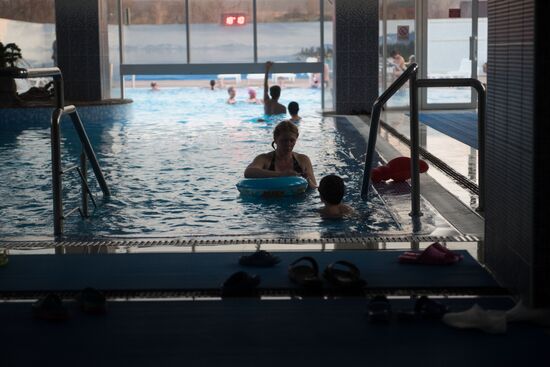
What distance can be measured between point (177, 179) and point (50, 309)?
5.16m

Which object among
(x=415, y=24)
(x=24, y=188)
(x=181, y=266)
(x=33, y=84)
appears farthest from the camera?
(x=33, y=84)

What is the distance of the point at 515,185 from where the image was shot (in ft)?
12.6

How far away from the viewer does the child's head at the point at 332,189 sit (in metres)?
6.35

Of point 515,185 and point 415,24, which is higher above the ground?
point 415,24

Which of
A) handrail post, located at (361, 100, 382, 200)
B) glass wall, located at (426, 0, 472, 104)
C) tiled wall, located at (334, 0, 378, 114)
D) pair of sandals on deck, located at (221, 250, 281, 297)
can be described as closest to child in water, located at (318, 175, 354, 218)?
handrail post, located at (361, 100, 382, 200)

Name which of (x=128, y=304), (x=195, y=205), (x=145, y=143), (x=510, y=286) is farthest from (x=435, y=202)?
(x=145, y=143)

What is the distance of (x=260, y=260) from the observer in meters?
4.42

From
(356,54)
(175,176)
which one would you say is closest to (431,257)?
(175,176)

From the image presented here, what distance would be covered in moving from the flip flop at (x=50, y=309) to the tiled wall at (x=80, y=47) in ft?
45.6

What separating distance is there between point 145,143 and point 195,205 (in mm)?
5076

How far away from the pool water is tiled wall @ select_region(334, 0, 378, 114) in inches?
34.1

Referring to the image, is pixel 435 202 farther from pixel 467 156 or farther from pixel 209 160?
pixel 209 160

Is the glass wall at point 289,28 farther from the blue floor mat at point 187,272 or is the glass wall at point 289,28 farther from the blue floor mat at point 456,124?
the blue floor mat at point 187,272

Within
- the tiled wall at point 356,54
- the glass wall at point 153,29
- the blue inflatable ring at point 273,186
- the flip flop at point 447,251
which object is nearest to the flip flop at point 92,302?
the flip flop at point 447,251
